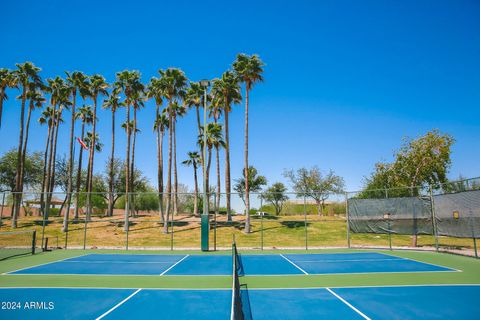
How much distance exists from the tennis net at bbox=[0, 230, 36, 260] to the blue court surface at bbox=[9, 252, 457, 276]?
4.02 meters

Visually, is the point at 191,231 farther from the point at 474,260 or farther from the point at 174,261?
the point at 474,260

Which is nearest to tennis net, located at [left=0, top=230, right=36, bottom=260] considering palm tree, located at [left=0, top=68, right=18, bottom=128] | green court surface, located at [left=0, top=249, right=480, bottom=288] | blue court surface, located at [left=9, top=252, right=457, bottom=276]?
blue court surface, located at [left=9, top=252, right=457, bottom=276]

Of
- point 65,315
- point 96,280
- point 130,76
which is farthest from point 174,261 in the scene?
point 130,76

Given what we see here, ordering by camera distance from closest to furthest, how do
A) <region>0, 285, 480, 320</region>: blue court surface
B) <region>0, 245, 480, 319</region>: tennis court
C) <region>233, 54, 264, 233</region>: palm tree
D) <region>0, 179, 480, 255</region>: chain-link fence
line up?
<region>0, 285, 480, 320</region>: blue court surface
<region>0, 245, 480, 319</region>: tennis court
<region>0, 179, 480, 255</region>: chain-link fence
<region>233, 54, 264, 233</region>: palm tree

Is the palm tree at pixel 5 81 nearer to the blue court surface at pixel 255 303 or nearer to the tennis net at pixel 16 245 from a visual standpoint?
the tennis net at pixel 16 245

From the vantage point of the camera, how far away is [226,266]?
1245 centimetres

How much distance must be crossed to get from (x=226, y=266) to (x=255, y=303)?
5.50 meters

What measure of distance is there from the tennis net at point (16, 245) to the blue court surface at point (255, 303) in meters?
9.95

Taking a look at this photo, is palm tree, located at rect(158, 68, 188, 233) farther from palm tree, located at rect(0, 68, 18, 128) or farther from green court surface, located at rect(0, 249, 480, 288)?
green court surface, located at rect(0, 249, 480, 288)

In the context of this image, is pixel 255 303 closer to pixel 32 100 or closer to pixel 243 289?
pixel 243 289

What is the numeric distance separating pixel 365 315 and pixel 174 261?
9.94m

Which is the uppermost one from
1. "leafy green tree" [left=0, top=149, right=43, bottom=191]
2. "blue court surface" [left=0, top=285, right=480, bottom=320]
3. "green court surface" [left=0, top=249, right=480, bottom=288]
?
"leafy green tree" [left=0, top=149, right=43, bottom=191]

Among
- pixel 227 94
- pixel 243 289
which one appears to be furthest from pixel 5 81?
pixel 243 289

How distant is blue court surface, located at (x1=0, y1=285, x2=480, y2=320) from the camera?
6227 mm
